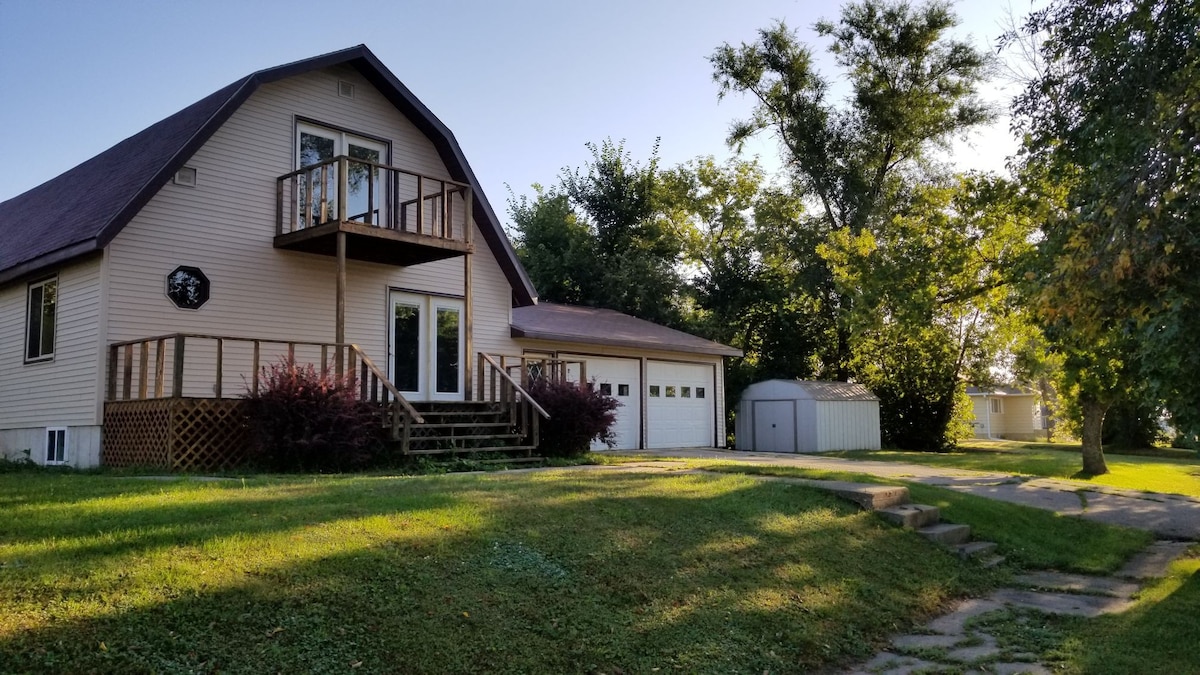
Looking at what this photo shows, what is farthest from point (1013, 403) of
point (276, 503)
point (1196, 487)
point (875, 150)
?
point (276, 503)

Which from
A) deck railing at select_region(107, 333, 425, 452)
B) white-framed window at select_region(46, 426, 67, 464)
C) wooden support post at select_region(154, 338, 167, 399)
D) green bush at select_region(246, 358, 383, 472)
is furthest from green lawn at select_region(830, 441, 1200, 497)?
white-framed window at select_region(46, 426, 67, 464)

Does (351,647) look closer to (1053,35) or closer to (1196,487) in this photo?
(1053,35)

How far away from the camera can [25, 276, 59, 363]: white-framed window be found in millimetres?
13404

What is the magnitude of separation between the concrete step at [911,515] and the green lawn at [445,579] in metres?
0.43

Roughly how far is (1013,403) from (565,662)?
202 ft

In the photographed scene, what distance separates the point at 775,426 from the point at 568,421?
13183 millimetres

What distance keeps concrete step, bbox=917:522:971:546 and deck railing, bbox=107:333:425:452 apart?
6718mm

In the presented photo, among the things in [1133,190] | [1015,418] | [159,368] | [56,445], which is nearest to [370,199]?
[159,368]

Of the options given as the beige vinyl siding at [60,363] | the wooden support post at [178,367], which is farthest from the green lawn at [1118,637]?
the beige vinyl siding at [60,363]

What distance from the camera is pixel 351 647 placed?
4.50 meters

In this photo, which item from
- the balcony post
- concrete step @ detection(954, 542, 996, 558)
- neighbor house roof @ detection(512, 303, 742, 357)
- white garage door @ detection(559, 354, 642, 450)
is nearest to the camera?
concrete step @ detection(954, 542, 996, 558)

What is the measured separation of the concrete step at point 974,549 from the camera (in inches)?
349

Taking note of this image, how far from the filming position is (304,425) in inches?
442

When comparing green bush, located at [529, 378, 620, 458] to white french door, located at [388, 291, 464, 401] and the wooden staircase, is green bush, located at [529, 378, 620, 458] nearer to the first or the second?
the wooden staircase
